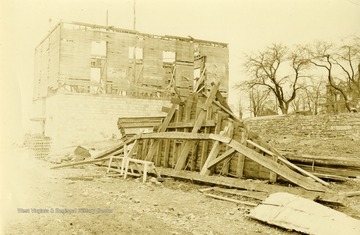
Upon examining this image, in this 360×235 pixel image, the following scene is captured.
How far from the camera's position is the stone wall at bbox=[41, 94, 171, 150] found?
1939 centimetres

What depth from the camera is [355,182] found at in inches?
311

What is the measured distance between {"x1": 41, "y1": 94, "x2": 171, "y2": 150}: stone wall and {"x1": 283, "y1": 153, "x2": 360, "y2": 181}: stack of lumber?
13985 mm

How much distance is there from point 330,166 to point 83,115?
1500 centimetres

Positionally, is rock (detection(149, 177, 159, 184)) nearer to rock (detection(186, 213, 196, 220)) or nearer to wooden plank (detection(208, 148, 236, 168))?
wooden plank (detection(208, 148, 236, 168))

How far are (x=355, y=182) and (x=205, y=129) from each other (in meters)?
3.77

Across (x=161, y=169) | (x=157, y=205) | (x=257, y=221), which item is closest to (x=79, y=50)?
(x=161, y=169)

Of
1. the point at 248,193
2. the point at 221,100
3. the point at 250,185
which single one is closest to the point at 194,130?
the point at 221,100

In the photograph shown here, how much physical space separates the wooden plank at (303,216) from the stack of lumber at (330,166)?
3.46 meters

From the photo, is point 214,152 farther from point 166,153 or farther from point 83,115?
point 83,115

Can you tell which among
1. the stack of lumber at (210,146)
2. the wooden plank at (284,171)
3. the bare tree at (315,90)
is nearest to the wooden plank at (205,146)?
the stack of lumber at (210,146)

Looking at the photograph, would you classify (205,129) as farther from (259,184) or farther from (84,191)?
(84,191)

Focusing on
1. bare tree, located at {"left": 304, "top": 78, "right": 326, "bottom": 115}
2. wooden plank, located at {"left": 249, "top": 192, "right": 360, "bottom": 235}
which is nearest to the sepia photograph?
wooden plank, located at {"left": 249, "top": 192, "right": 360, "bottom": 235}

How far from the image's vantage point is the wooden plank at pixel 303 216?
4262 mm

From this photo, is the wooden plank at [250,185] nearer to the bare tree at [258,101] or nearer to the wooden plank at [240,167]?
the wooden plank at [240,167]
